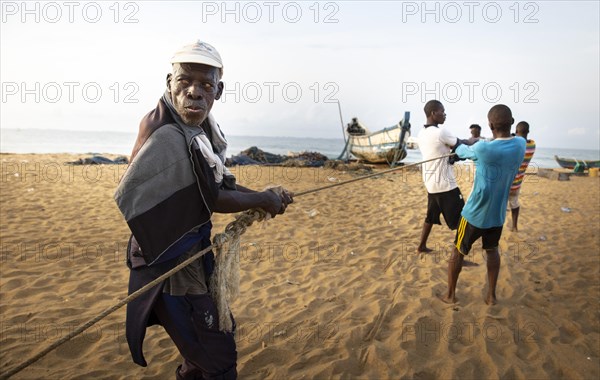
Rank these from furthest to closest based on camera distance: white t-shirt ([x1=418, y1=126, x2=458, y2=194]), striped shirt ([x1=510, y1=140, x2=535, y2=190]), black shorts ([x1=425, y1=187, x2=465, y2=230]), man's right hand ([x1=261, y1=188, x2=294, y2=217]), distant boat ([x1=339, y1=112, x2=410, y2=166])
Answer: distant boat ([x1=339, y1=112, x2=410, y2=166]) → striped shirt ([x1=510, y1=140, x2=535, y2=190]) → black shorts ([x1=425, y1=187, x2=465, y2=230]) → white t-shirt ([x1=418, y1=126, x2=458, y2=194]) → man's right hand ([x1=261, y1=188, x2=294, y2=217])

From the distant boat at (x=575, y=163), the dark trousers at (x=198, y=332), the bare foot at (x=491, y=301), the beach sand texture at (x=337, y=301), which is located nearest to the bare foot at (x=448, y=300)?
the beach sand texture at (x=337, y=301)

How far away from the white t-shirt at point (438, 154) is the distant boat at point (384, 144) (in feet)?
32.3

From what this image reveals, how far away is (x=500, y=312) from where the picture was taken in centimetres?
350

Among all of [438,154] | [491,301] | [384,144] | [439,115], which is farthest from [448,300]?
[384,144]

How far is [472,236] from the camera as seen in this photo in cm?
338

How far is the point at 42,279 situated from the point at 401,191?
26.7ft

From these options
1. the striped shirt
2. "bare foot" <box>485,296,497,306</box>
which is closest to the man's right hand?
"bare foot" <box>485,296,497,306</box>

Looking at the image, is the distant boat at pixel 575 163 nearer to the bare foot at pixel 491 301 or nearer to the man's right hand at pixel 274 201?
the bare foot at pixel 491 301

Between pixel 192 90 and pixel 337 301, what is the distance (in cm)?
277

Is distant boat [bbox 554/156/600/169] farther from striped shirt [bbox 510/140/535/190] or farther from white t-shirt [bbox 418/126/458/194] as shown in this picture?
white t-shirt [bbox 418/126/458/194]

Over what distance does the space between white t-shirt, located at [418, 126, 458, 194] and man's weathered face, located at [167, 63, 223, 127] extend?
334 centimetres

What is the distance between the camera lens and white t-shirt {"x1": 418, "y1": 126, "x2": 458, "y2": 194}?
14.1 feet

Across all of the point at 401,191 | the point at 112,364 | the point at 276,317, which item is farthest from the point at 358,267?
the point at 401,191

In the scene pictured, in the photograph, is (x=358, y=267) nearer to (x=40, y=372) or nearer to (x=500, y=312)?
(x=500, y=312)
